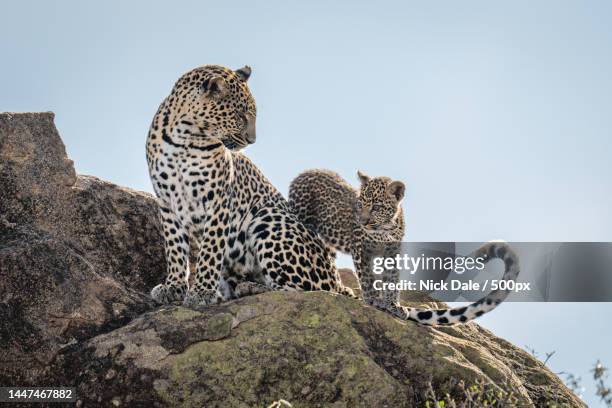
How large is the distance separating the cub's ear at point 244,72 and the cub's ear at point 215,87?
677mm

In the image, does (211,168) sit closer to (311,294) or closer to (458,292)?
(311,294)

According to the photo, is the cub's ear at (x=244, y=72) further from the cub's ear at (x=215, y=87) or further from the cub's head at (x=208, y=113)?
the cub's ear at (x=215, y=87)

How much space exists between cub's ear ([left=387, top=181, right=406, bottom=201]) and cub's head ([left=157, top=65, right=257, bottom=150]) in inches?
106

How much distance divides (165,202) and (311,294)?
2.27 meters

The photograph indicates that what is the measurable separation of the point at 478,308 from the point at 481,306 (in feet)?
0.17

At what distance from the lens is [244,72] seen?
43.8 ft

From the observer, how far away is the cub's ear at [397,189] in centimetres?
1463

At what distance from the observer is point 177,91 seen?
41.9 feet

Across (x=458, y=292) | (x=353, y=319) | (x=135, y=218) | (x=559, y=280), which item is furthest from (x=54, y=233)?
(x=559, y=280)

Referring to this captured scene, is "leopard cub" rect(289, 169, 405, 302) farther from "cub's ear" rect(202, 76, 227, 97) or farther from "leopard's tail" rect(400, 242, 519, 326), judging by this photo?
"cub's ear" rect(202, 76, 227, 97)

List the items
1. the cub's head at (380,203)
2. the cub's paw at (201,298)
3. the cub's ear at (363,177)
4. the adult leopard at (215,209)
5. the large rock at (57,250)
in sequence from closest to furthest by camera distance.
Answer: the large rock at (57,250) < the cub's paw at (201,298) < the adult leopard at (215,209) < the cub's head at (380,203) < the cub's ear at (363,177)

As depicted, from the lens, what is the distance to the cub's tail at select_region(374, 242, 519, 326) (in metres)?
12.1

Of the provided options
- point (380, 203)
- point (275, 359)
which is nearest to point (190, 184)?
point (275, 359)

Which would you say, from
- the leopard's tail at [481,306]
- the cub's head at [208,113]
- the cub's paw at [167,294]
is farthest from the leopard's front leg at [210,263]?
the leopard's tail at [481,306]
